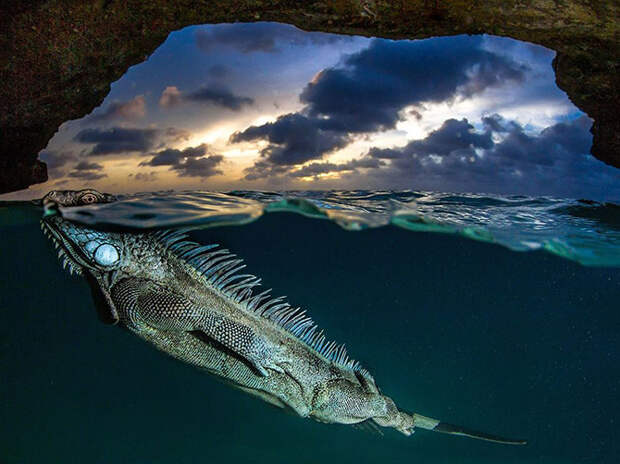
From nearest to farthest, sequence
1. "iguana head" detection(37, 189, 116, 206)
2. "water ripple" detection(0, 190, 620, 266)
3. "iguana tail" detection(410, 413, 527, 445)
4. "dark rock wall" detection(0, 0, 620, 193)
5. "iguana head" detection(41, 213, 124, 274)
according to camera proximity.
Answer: "iguana head" detection(41, 213, 124, 274) → "iguana head" detection(37, 189, 116, 206) → "dark rock wall" detection(0, 0, 620, 193) → "iguana tail" detection(410, 413, 527, 445) → "water ripple" detection(0, 190, 620, 266)

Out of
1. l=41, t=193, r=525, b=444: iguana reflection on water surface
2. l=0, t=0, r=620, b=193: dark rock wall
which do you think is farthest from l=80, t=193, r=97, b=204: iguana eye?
l=0, t=0, r=620, b=193: dark rock wall

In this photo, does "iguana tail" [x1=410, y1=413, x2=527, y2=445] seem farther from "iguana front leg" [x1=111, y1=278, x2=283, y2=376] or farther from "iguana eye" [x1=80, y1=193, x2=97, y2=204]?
"iguana eye" [x1=80, y1=193, x2=97, y2=204]

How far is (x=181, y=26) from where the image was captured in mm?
4867

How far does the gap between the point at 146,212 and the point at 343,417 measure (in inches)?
167

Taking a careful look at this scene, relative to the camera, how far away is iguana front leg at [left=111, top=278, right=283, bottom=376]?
12.2ft

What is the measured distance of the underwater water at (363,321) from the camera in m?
8.07

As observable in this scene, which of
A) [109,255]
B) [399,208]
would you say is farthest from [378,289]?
[109,255]

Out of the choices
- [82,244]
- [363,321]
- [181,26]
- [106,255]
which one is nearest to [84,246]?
[82,244]

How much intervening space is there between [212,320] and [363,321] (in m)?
14.9

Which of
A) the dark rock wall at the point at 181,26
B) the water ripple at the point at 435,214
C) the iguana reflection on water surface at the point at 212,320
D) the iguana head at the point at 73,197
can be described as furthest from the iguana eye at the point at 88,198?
the dark rock wall at the point at 181,26

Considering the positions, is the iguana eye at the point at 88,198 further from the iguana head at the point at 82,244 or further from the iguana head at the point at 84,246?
the iguana head at the point at 84,246

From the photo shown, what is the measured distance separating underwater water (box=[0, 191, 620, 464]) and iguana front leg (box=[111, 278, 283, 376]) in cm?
171

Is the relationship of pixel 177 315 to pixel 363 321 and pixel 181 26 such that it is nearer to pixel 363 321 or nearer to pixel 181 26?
pixel 181 26

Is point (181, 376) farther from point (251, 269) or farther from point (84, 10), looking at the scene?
point (84, 10)
